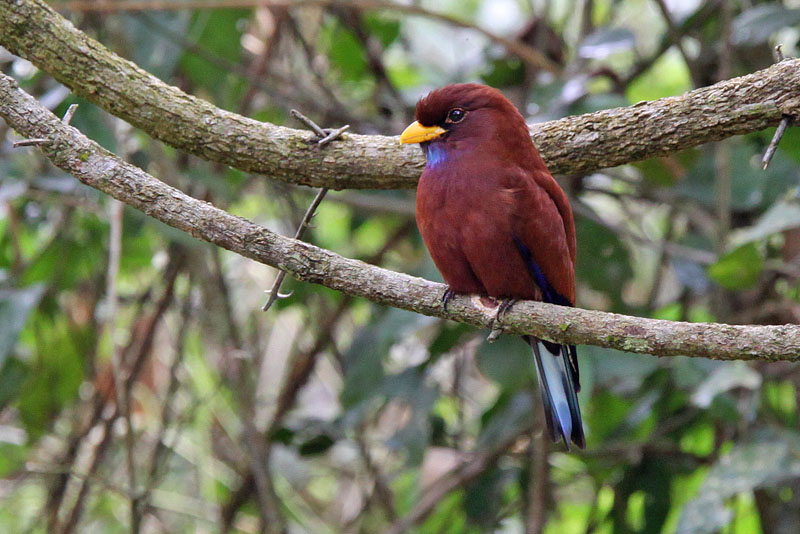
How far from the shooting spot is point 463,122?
2783 mm

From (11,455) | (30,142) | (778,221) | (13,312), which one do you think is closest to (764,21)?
(778,221)

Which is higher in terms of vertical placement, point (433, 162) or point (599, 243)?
point (599, 243)

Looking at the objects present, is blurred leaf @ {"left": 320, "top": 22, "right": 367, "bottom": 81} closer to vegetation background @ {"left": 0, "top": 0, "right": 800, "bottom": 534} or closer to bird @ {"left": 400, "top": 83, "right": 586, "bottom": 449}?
vegetation background @ {"left": 0, "top": 0, "right": 800, "bottom": 534}

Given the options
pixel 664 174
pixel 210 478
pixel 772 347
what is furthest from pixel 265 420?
pixel 772 347

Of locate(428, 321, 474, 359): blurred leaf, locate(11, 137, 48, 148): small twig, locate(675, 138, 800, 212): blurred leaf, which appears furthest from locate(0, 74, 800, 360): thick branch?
locate(675, 138, 800, 212): blurred leaf

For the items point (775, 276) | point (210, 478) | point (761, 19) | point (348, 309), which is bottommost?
point (210, 478)

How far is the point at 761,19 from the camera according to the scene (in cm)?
374

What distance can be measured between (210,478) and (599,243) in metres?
2.60

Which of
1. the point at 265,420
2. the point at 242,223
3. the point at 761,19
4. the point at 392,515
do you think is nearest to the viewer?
the point at 242,223

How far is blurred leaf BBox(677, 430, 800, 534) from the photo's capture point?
10.6 ft

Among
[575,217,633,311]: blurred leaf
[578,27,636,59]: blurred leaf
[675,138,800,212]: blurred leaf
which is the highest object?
[578,27,636,59]: blurred leaf

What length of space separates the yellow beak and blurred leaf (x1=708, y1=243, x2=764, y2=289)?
3.94ft

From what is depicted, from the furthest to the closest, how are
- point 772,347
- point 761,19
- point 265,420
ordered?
point 265,420, point 761,19, point 772,347

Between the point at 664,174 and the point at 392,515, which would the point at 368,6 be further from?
the point at 392,515
